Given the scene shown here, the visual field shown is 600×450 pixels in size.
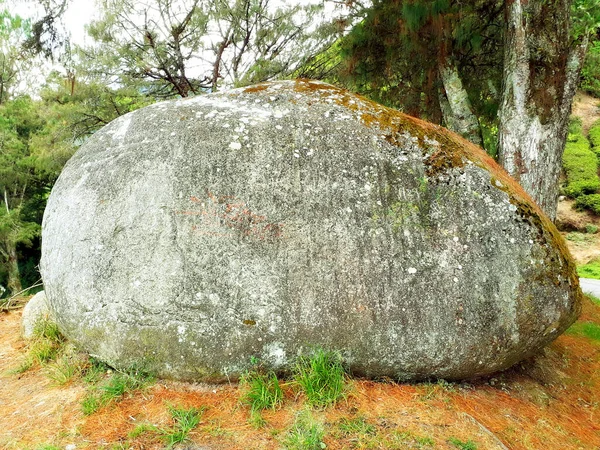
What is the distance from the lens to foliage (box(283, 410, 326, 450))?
8.56 ft

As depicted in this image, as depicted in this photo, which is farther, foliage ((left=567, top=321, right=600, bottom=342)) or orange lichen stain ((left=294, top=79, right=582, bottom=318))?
foliage ((left=567, top=321, right=600, bottom=342))

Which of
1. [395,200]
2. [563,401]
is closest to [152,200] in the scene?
[395,200]

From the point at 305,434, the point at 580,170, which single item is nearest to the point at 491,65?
the point at 305,434

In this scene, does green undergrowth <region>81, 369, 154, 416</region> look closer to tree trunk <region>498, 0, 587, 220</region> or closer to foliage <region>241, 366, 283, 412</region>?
foliage <region>241, 366, 283, 412</region>

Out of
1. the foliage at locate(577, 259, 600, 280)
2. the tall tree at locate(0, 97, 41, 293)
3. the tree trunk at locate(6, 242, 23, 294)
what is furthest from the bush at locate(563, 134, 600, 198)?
the tree trunk at locate(6, 242, 23, 294)

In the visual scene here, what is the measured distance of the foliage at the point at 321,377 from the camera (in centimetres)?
303

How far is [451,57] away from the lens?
613cm

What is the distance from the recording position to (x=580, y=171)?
1905 centimetres

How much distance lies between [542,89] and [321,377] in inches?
159

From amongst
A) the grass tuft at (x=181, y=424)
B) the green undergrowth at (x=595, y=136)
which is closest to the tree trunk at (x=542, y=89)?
the grass tuft at (x=181, y=424)

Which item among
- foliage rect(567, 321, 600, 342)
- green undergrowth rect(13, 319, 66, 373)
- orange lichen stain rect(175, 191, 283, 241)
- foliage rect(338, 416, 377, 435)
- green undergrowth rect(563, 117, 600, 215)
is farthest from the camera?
green undergrowth rect(563, 117, 600, 215)

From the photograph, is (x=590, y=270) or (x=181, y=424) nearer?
(x=181, y=424)

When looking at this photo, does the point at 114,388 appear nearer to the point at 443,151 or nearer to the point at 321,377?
the point at 321,377

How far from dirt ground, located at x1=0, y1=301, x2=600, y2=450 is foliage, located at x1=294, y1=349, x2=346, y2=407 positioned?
8cm
